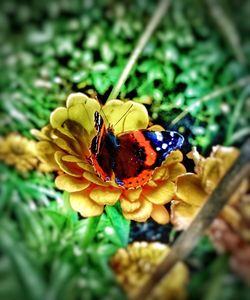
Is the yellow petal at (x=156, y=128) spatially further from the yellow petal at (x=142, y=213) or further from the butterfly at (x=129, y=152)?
the yellow petal at (x=142, y=213)

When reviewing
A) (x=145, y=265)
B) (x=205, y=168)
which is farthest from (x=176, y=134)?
(x=145, y=265)

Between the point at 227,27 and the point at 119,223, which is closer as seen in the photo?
the point at 227,27

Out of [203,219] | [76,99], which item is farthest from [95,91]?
[203,219]

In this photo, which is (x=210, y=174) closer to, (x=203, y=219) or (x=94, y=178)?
(x=203, y=219)

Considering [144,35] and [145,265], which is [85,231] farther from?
[144,35]

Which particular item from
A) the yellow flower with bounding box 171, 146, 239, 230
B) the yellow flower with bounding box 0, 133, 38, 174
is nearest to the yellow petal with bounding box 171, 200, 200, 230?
the yellow flower with bounding box 171, 146, 239, 230
